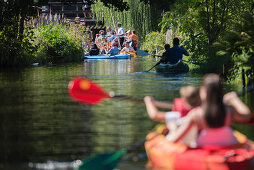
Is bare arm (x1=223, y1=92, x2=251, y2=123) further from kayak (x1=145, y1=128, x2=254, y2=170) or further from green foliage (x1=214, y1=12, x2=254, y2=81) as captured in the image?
green foliage (x1=214, y1=12, x2=254, y2=81)

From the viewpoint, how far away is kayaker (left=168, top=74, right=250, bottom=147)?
6.00m

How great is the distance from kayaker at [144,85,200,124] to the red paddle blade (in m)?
0.76

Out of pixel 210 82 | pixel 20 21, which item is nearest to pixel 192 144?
pixel 210 82

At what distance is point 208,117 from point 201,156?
1.40 ft

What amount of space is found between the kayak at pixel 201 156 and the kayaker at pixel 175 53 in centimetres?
1379

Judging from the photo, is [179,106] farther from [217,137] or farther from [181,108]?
[217,137]

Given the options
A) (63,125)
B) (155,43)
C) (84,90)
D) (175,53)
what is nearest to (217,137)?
(84,90)

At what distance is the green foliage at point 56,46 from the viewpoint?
97.0 feet

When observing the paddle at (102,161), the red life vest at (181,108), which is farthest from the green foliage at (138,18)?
the paddle at (102,161)

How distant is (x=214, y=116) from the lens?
611 cm

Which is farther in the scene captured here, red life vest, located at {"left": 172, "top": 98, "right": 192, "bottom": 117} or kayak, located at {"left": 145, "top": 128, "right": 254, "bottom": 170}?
red life vest, located at {"left": 172, "top": 98, "right": 192, "bottom": 117}

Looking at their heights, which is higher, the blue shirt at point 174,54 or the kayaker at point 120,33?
the kayaker at point 120,33

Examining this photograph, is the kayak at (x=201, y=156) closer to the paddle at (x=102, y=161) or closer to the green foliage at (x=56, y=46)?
the paddle at (x=102, y=161)

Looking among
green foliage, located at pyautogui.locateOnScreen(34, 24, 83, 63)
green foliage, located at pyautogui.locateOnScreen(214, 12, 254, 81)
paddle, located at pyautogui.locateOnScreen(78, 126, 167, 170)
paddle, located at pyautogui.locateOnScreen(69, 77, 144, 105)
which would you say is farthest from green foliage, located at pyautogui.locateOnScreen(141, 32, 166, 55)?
paddle, located at pyautogui.locateOnScreen(78, 126, 167, 170)
